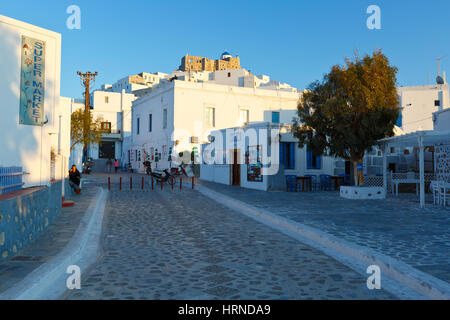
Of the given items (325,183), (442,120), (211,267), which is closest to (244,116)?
(325,183)

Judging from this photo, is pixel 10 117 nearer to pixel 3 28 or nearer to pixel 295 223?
pixel 3 28

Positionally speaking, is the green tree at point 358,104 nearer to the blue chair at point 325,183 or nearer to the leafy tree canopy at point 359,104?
the leafy tree canopy at point 359,104

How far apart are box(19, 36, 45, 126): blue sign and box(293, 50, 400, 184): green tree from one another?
1049 cm

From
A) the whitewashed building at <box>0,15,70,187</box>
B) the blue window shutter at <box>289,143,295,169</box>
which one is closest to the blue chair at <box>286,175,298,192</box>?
the blue window shutter at <box>289,143,295,169</box>

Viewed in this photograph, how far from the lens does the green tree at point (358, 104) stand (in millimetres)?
14852

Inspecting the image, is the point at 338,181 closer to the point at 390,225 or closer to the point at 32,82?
the point at 390,225

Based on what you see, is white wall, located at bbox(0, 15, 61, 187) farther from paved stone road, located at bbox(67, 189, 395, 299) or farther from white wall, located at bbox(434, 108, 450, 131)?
white wall, located at bbox(434, 108, 450, 131)

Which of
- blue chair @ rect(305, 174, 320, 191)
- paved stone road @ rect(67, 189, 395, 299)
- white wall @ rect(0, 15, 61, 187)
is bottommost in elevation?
paved stone road @ rect(67, 189, 395, 299)

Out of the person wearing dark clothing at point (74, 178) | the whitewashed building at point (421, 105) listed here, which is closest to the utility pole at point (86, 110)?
the person wearing dark clothing at point (74, 178)

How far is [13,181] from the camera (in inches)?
257

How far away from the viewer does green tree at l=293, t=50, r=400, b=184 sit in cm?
1485

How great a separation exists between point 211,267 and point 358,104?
1165 centimetres

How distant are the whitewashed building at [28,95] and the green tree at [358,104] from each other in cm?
1026
